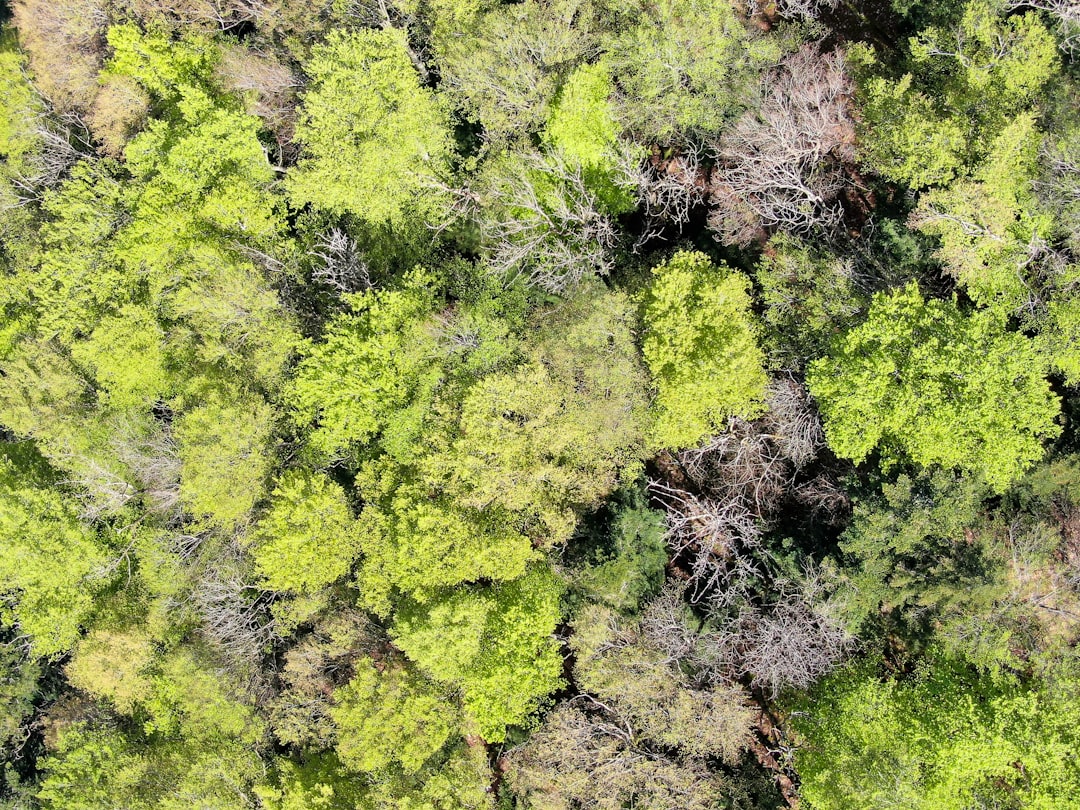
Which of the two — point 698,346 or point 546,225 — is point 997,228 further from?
point 546,225

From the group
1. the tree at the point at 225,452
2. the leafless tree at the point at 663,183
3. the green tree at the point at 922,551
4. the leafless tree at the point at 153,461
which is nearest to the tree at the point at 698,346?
the leafless tree at the point at 663,183

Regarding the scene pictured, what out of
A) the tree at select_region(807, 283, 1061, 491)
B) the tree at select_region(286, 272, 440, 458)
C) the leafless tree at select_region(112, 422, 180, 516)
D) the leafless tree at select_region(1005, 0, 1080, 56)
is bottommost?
the leafless tree at select_region(112, 422, 180, 516)

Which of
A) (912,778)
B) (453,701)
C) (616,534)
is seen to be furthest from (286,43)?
(912,778)

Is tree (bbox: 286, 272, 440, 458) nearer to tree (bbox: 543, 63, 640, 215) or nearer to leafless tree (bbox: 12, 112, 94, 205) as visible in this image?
tree (bbox: 543, 63, 640, 215)

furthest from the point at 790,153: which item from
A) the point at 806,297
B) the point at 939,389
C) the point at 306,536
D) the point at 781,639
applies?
the point at 306,536

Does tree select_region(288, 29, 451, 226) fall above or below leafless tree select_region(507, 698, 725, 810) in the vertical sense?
above

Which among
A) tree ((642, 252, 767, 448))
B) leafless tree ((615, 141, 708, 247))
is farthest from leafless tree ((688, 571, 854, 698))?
leafless tree ((615, 141, 708, 247))

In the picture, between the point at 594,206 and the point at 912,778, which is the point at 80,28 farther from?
the point at 912,778
